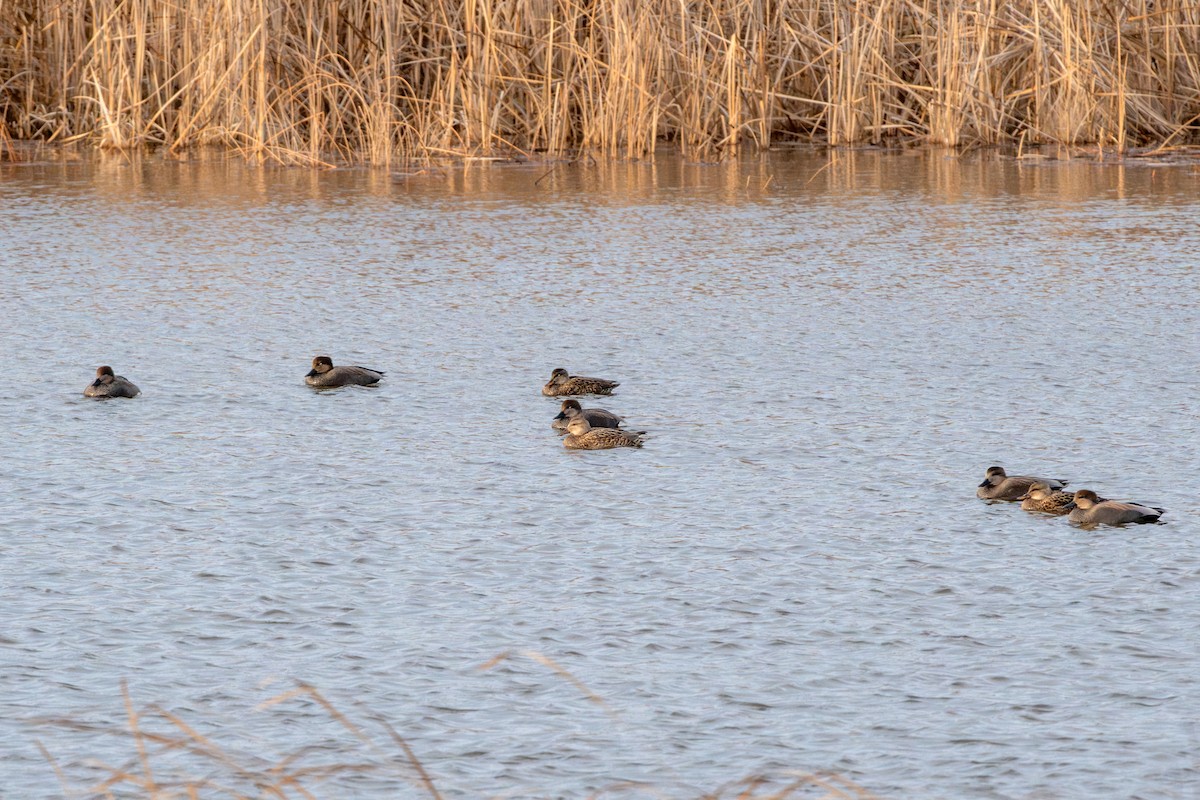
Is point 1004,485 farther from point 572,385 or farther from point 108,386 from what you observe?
point 108,386

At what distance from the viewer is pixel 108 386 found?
9891mm

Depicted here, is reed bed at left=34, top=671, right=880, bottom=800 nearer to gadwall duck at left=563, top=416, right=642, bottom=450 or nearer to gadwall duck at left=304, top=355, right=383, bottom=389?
gadwall duck at left=563, top=416, right=642, bottom=450

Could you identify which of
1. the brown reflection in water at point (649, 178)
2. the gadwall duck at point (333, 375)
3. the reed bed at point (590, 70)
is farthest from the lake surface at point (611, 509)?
the reed bed at point (590, 70)

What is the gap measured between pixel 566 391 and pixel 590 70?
10075 millimetres

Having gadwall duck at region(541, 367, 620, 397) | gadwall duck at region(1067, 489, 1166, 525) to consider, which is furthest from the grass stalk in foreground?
gadwall duck at region(541, 367, 620, 397)

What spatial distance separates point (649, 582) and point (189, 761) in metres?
2.07

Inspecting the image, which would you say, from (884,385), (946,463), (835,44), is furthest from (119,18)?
(946,463)

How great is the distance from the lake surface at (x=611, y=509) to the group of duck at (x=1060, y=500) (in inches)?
3.4

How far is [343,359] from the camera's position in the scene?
11.2 metres

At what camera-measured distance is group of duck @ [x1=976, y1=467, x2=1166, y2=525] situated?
7.40 m

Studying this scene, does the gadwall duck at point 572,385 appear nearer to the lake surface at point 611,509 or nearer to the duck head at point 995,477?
the lake surface at point 611,509

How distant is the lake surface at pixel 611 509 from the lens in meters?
5.41

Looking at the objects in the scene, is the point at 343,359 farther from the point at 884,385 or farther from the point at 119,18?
the point at 119,18

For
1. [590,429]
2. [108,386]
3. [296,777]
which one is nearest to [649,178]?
[108,386]
